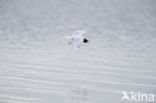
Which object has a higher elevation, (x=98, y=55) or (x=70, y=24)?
(x=70, y=24)

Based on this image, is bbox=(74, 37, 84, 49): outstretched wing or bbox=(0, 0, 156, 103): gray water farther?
bbox=(74, 37, 84, 49): outstretched wing

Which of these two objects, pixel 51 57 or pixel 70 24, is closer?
pixel 51 57

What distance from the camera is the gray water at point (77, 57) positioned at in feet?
41.6

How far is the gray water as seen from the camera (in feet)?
41.6

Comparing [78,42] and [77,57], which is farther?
[77,57]

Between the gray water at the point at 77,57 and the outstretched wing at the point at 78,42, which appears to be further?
the outstretched wing at the point at 78,42

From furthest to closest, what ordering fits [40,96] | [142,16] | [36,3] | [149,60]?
[36,3] → [142,16] → [149,60] → [40,96]

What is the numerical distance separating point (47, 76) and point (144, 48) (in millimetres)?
5372

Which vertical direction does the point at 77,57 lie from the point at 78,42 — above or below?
below

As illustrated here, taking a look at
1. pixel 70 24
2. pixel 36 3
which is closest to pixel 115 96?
pixel 70 24

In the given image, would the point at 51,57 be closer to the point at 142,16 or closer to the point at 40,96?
the point at 40,96

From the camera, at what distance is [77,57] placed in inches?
647

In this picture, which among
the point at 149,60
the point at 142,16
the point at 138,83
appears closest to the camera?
the point at 138,83

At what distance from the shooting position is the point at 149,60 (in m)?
16.1
